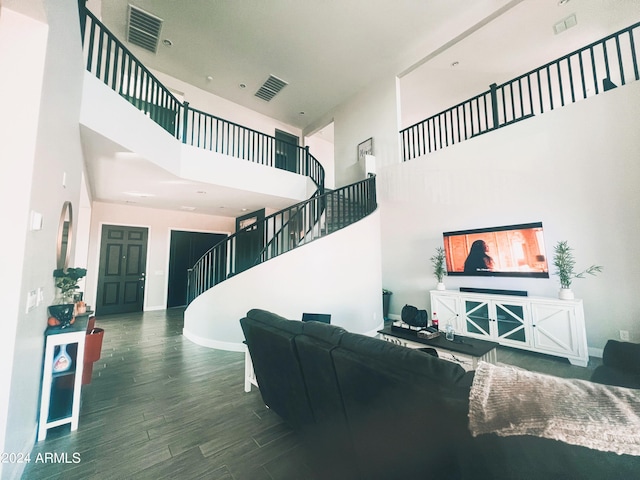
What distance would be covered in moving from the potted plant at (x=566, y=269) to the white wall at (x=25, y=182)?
205 inches

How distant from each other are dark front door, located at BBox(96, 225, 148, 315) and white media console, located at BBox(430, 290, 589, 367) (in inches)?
282

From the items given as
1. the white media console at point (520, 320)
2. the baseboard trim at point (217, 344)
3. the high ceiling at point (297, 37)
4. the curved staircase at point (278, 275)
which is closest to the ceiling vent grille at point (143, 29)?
the high ceiling at point (297, 37)

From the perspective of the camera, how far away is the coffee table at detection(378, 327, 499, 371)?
2479 mm

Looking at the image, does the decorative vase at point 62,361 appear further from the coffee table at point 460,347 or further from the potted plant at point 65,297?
the coffee table at point 460,347

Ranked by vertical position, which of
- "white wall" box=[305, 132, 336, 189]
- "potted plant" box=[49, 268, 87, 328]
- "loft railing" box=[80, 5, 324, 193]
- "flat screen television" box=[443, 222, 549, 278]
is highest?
"white wall" box=[305, 132, 336, 189]

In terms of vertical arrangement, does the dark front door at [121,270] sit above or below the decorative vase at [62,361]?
above

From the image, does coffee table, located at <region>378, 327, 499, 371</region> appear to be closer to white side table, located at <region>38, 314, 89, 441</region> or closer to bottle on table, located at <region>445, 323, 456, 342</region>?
bottle on table, located at <region>445, 323, 456, 342</region>

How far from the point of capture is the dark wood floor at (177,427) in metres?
1.66

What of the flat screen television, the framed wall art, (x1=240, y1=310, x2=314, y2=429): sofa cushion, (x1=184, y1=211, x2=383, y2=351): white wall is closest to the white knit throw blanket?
(x1=240, y1=310, x2=314, y2=429): sofa cushion

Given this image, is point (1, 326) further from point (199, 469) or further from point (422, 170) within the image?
point (422, 170)

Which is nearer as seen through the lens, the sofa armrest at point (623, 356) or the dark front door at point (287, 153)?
the sofa armrest at point (623, 356)

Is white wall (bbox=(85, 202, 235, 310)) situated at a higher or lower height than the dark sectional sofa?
higher

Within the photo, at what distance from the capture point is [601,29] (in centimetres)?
447

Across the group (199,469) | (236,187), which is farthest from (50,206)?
(236,187)
